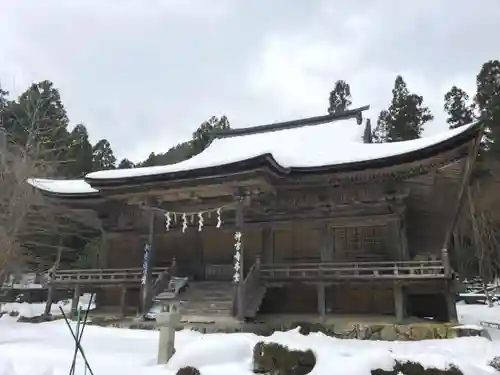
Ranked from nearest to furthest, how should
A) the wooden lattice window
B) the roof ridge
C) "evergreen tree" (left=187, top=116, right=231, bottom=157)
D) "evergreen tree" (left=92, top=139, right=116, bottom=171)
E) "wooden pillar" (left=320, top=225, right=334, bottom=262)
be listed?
the wooden lattice window → "wooden pillar" (left=320, top=225, right=334, bottom=262) → the roof ridge → "evergreen tree" (left=187, top=116, right=231, bottom=157) → "evergreen tree" (left=92, top=139, right=116, bottom=171)

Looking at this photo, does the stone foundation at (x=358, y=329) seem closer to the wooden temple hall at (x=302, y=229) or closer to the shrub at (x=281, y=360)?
the wooden temple hall at (x=302, y=229)

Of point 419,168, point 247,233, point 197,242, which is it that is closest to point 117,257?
point 197,242

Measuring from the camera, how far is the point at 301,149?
18750 millimetres

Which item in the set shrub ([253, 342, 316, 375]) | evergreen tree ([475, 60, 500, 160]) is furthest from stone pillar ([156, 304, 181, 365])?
evergreen tree ([475, 60, 500, 160])

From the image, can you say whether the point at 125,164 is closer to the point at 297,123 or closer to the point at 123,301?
the point at 297,123

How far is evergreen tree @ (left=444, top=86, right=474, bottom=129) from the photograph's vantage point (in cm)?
4104

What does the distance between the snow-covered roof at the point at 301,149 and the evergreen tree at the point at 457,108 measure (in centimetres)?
2335

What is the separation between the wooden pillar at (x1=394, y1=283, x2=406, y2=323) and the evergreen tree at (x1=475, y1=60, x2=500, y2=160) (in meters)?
25.9

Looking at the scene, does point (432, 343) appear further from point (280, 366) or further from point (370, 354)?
point (280, 366)

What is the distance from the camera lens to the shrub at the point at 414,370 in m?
6.31

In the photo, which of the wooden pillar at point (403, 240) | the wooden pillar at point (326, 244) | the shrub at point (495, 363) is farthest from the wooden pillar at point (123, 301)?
the shrub at point (495, 363)

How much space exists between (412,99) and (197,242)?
3328 cm

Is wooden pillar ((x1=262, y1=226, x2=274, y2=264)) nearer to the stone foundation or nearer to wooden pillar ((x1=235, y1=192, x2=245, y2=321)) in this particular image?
wooden pillar ((x1=235, y1=192, x2=245, y2=321))

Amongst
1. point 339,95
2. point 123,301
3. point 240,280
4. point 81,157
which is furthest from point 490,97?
point 81,157
